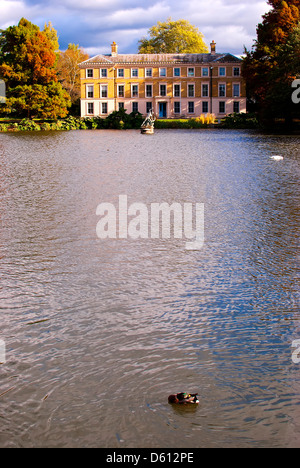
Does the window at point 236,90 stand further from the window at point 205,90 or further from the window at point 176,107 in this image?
the window at point 176,107

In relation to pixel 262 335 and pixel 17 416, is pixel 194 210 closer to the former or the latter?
pixel 262 335

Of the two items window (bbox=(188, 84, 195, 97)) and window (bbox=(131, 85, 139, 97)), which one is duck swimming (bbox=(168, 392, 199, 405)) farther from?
window (bbox=(131, 85, 139, 97))

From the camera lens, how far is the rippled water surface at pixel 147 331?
3.86m

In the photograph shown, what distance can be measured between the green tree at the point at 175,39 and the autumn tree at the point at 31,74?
3504 centimetres

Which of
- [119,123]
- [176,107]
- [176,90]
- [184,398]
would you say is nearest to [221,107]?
[176,107]

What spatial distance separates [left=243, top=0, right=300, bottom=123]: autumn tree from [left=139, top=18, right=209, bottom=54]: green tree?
3251cm

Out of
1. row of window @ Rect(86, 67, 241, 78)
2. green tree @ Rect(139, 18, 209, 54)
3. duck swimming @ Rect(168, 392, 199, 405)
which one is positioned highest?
green tree @ Rect(139, 18, 209, 54)

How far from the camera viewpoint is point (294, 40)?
41.0 metres

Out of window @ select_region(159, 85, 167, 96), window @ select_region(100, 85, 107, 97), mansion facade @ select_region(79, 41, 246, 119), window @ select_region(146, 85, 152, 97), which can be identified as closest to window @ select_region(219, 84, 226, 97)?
mansion facade @ select_region(79, 41, 246, 119)

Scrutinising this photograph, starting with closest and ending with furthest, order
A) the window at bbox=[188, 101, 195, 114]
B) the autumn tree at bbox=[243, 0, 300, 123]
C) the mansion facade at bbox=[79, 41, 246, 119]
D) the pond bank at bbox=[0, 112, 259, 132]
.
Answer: the autumn tree at bbox=[243, 0, 300, 123] → the pond bank at bbox=[0, 112, 259, 132] → the mansion facade at bbox=[79, 41, 246, 119] → the window at bbox=[188, 101, 195, 114]

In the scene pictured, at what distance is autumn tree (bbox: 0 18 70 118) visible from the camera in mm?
54094

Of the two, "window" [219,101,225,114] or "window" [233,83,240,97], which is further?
"window" [219,101,225,114]

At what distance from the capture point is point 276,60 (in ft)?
157

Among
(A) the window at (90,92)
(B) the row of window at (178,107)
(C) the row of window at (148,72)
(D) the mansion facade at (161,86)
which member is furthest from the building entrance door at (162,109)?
(A) the window at (90,92)
